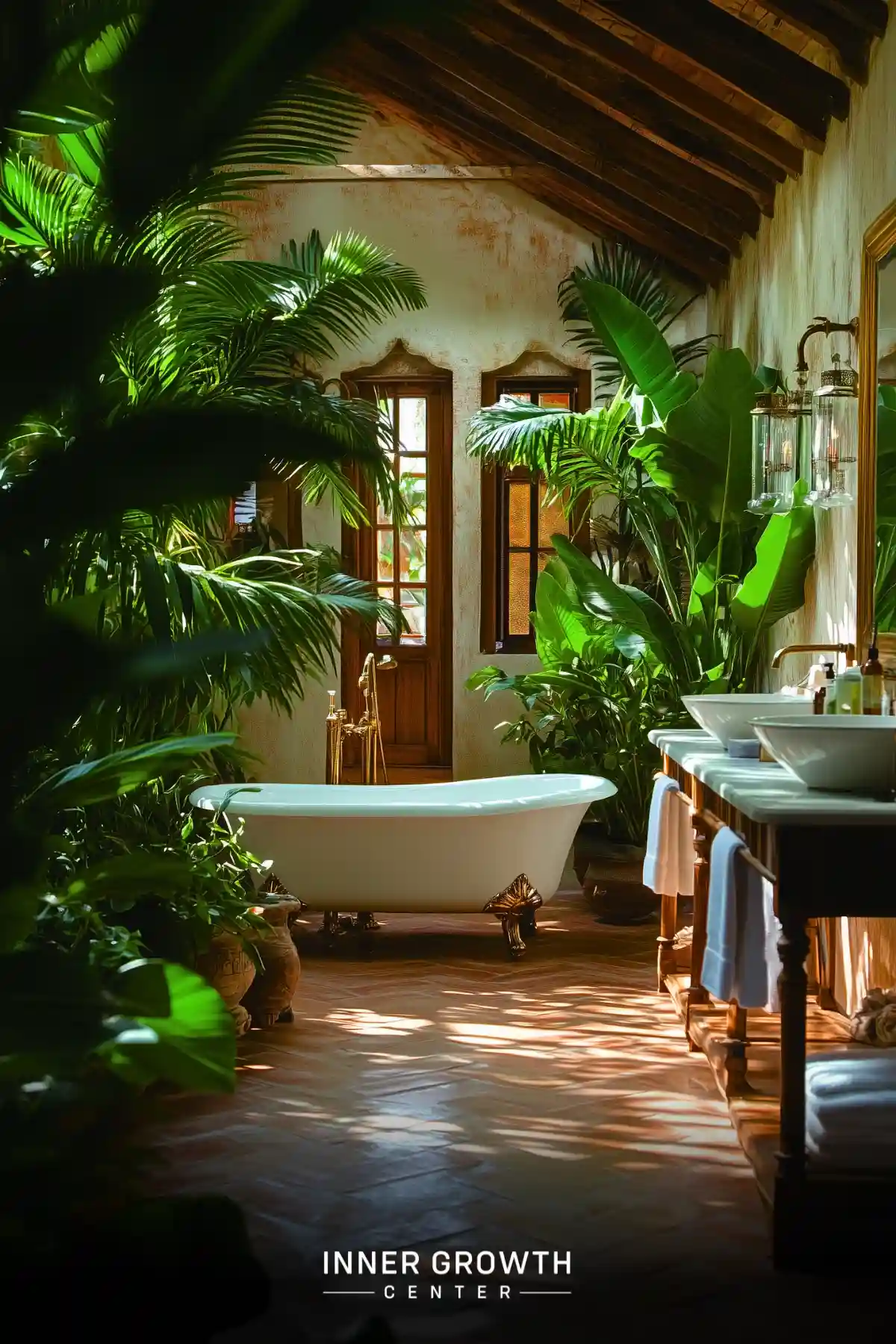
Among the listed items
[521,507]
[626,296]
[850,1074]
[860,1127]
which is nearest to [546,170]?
[626,296]

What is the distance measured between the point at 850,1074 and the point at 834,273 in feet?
8.18

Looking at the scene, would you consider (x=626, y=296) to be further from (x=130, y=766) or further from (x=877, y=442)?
(x=130, y=766)

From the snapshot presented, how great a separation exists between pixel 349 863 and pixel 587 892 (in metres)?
1.21

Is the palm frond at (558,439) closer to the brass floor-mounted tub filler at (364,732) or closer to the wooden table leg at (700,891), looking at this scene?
the brass floor-mounted tub filler at (364,732)

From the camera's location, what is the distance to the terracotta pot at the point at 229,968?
358 cm

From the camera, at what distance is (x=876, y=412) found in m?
3.72

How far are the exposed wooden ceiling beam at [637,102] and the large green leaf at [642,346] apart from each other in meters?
0.57

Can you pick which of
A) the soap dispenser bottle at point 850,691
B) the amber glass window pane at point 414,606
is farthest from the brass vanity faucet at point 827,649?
the amber glass window pane at point 414,606

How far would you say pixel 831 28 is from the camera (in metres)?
3.75

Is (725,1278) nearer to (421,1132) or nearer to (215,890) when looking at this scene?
(421,1132)

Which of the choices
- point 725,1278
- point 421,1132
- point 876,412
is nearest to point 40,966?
point 725,1278

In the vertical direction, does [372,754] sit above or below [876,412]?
below

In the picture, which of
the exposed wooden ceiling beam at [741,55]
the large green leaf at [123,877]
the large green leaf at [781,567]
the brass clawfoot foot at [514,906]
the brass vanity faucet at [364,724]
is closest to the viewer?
the large green leaf at [123,877]

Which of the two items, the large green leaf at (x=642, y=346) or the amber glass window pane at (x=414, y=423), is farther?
the amber glass window pane at (x=414, y=423)
